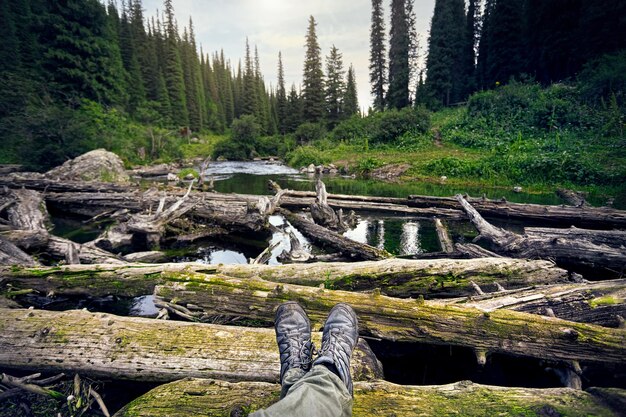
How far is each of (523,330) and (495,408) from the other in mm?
1115

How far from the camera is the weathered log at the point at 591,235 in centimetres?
558

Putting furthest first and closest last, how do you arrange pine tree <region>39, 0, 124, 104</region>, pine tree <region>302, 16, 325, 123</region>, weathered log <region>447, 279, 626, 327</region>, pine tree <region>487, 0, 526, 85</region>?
pine tree <region>302, 16, 325, 123</region>
pine tree <region>487, 0, 526, 85</region>
pine tree <region>39, 0, 124, 104</region>
weathered log <region>447, 279, 626, 327</region>

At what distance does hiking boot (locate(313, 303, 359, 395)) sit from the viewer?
2120mm

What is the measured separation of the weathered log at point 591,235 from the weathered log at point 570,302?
2.71 m

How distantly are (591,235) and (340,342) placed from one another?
6452 mm

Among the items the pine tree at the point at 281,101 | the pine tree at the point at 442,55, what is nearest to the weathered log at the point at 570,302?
the pine tree at the point at 442,55

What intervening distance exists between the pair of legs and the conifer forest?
0.11m

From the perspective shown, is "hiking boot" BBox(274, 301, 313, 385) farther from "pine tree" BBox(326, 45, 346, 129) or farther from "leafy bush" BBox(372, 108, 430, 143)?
"pine tree" BBox(326, 45, 346, 129)

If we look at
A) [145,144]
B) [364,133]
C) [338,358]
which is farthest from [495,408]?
[145,144]

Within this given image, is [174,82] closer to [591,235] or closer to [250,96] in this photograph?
[250,96]

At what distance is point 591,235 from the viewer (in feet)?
18.8

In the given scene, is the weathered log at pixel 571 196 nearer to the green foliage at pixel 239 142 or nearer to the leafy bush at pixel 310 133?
the leafy bush at pixel 310 133

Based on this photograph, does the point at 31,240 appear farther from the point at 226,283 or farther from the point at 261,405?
the point at 261,405

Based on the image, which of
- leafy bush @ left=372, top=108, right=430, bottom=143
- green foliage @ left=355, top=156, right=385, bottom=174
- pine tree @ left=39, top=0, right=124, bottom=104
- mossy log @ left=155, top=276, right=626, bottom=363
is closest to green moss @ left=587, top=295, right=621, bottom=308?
mossy log @ left=155, top=276, right=626, bottom=363
